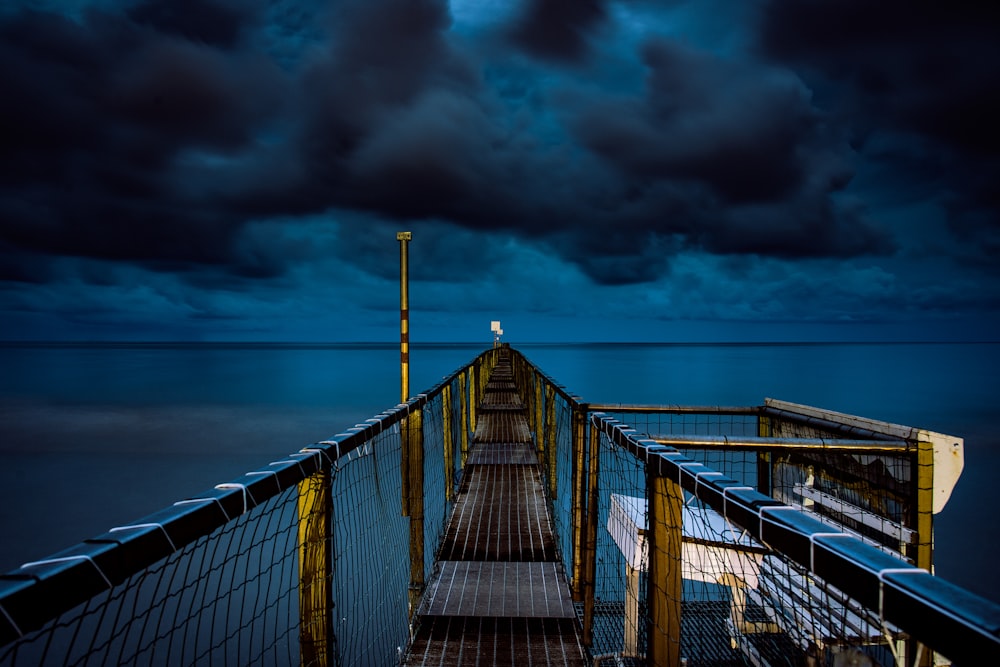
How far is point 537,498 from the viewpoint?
5.91 meters

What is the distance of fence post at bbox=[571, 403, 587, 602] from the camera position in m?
3.52

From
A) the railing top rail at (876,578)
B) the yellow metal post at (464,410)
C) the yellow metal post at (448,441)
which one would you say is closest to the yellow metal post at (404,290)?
the yellow metal post at (464,410)

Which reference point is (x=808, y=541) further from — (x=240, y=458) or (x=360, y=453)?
(x=240, y=458)

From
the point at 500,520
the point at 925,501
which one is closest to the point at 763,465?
the point at 925,501

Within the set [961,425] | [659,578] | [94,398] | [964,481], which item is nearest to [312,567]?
[659,578]

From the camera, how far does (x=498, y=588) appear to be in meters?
3.98

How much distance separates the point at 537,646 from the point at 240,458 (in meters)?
16.5

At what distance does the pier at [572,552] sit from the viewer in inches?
39.5

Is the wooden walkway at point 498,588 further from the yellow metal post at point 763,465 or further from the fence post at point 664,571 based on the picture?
the yellow metal post at point 763,465

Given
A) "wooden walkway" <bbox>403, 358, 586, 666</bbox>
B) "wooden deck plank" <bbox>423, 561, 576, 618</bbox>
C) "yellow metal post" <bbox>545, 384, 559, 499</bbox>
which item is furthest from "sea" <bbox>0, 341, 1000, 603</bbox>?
"wooden deck plank" <bbox>423, 561, 576, 618</bbox>

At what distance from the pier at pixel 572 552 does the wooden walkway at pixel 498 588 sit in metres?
0.02

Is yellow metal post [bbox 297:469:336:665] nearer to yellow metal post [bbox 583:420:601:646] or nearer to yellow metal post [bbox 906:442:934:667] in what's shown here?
yellow metal post [bbox 583:420:601:646]

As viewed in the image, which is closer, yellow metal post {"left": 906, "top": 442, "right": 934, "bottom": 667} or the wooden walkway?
the wooden walkway

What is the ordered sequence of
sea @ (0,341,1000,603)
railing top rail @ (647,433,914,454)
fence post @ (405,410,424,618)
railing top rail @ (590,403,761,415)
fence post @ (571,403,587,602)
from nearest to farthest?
railing top rail @ (647,433,914,454) → fence post @ (571,403,587,602) → fence post @ (405,410,424,618) → railing top rail @ (590,403,761,415) → sea @ (0,341,1000,603)
